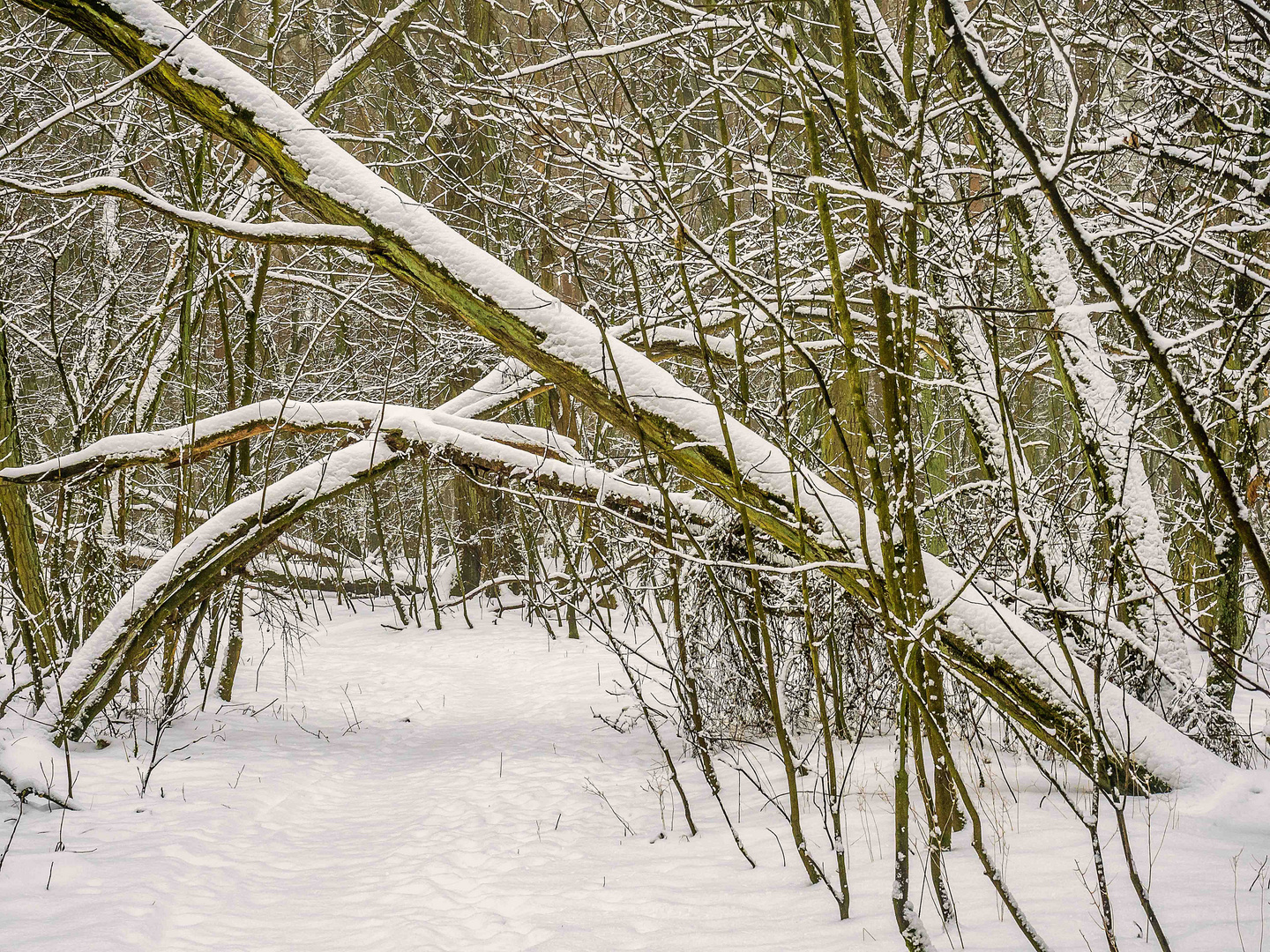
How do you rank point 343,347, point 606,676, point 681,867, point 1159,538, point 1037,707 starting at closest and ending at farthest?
point 1037,707 < point 681,867 < point 1159,538 < point 606,676 < point 343,347

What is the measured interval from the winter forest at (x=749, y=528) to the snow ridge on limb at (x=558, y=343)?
2 centimetres

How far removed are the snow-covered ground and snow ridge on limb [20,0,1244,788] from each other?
60cm

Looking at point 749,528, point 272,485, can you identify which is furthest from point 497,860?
point 272,485

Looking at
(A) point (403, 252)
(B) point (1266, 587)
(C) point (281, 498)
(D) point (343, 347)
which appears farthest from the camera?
(D) point (343, 347)

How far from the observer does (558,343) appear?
3.04m

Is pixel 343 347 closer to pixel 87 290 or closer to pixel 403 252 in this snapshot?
pixel 87 290

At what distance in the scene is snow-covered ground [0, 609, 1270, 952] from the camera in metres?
2.52

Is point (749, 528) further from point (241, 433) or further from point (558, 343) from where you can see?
point (241, 433)

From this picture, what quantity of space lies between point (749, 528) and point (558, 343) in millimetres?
1035

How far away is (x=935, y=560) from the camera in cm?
310

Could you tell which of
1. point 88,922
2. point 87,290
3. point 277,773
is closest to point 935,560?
point 88,922

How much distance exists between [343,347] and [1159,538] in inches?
447

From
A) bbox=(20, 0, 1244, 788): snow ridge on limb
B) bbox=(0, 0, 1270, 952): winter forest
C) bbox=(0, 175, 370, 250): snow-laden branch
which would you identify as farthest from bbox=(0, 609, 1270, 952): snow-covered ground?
bbox=(0, 175, 370, 250): snow-laden branch

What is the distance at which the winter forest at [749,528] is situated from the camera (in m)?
2.24
